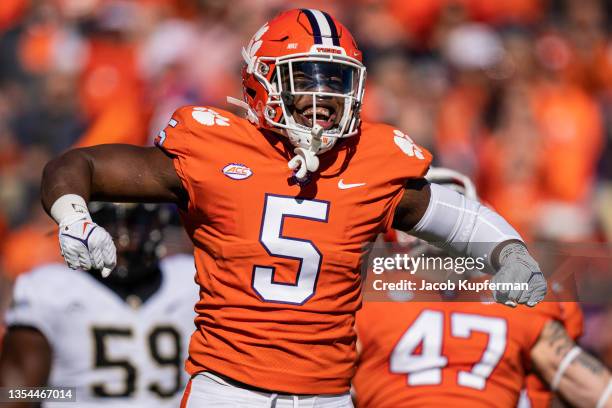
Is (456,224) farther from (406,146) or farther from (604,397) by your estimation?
(604,397)

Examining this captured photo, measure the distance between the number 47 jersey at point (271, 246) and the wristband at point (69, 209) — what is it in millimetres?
331

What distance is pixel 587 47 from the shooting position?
845 cm

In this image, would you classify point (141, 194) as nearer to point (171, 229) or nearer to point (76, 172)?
point (76, 172)

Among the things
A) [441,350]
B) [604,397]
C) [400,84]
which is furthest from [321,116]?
[400,84]

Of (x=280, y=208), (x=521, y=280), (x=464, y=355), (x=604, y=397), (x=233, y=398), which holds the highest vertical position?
(x=280, y=208)

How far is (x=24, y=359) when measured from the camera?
172 inches

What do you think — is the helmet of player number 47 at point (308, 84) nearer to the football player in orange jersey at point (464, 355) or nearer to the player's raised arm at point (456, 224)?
the player's raised arm at point (456, 224)

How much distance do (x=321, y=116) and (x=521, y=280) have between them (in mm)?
744

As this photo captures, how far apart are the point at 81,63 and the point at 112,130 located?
0.96m

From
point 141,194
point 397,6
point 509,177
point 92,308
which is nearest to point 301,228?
point 141,194

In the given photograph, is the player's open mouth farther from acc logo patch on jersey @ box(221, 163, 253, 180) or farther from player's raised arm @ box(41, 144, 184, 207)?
player's raised arm @ box(41, 144, 184, 207)

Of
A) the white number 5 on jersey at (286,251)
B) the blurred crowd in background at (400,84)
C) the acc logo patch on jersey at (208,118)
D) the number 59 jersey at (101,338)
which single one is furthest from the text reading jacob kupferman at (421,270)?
the blurred crowd in background at (400,84)

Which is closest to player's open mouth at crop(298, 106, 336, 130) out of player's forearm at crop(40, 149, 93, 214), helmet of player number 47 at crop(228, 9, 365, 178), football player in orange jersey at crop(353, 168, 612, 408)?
helmet of player number 47 at crop(228, 9, 365, 178)

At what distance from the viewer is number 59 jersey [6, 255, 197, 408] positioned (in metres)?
4.50
